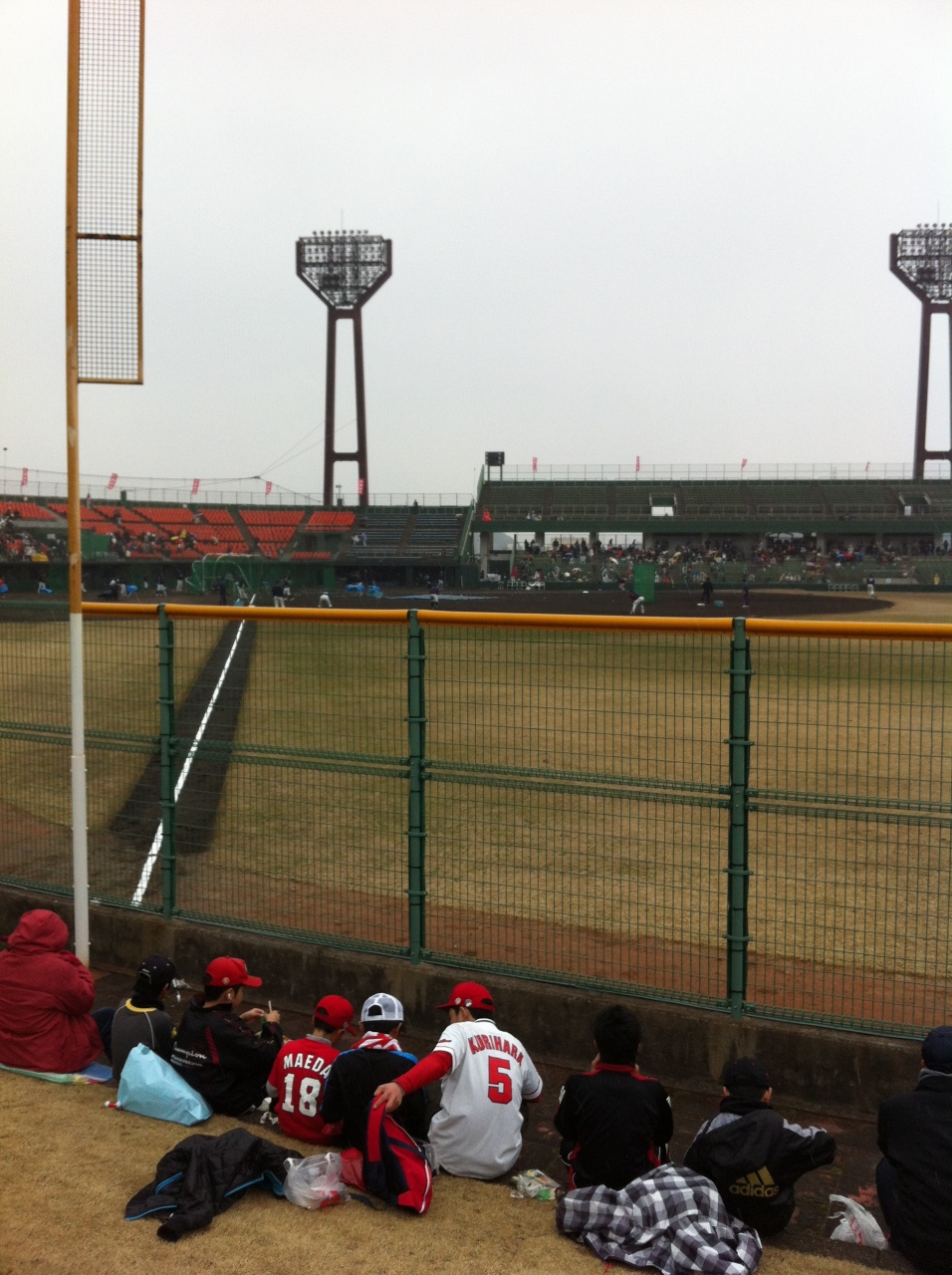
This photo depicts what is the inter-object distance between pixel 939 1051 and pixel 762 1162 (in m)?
0.77

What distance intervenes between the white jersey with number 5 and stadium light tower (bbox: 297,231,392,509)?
248 feet

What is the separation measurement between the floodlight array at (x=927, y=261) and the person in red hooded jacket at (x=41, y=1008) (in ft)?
286

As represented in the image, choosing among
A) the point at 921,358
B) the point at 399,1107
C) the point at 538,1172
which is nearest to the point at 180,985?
the point at 399,1107

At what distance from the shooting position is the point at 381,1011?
473cm

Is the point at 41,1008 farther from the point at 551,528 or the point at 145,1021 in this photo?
the point at 551,528

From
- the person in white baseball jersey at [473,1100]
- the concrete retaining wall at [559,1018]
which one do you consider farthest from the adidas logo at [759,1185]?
the concrete retaining wall at [559,1018]

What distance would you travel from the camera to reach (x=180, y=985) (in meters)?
6.46

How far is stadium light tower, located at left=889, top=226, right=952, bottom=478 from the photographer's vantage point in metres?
78.9

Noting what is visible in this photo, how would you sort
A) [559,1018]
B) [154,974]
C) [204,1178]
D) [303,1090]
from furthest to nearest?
[559,1018] → [154,974] → [303,1090] → [204,1178]

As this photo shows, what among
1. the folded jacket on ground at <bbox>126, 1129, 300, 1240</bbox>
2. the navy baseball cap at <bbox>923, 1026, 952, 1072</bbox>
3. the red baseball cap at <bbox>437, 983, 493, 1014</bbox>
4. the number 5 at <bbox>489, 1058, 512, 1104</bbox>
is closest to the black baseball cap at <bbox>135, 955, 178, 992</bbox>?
the folded jacket on ground at <bbox>126, 1129, 300, 1240</bbox>

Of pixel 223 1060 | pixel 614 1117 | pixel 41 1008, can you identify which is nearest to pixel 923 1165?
pixel 614 1117

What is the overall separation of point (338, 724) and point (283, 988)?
6.96 metres

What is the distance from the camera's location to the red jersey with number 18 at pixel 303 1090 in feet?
15.0

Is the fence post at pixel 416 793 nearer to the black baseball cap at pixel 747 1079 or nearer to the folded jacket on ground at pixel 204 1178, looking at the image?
the folded jacket on ground at pixel 204 1178
